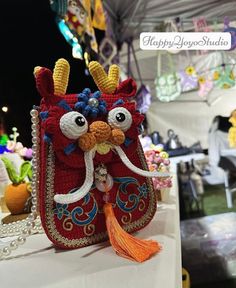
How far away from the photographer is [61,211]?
1.73 feet

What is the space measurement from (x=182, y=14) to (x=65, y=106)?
197 centimetres

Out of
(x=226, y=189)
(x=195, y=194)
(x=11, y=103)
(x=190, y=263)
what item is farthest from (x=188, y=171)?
(x=11, y=103)

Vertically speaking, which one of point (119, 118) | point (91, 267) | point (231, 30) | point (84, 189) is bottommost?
point (91, 267)

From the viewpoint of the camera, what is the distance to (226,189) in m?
2.31

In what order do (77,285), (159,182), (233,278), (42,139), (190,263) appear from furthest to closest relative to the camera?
1. (190,263)
2. (233,278)
3. (159,182)
4. (42,139)
5. (77,285)

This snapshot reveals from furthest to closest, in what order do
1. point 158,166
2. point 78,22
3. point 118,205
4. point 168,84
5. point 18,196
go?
point 168,84 → point 78,22 → point 158,166 → point 18,196 → point 118,205

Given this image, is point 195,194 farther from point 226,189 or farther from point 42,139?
point 42,139

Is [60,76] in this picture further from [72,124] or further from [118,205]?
[118,205]

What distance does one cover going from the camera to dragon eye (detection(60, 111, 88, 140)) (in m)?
0.49

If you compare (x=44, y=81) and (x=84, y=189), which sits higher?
(x=44, y=81)

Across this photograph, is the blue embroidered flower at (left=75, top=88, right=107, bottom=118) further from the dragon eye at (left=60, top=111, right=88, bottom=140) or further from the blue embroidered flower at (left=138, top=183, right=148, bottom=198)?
the blue embroidered flower at (left=138, top=183, right=148, bottom=198)

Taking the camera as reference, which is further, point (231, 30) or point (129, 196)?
point (231, 30)

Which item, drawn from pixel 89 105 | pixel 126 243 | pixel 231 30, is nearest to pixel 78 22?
pixel 231 30

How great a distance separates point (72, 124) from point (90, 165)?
7 cm
